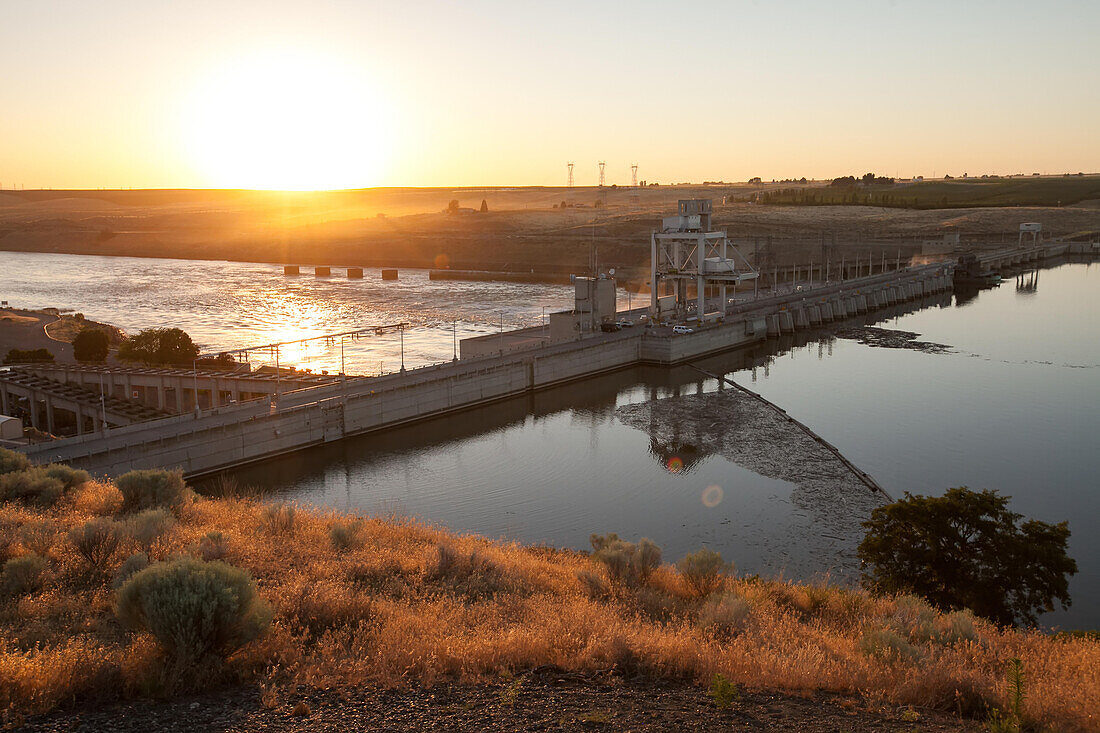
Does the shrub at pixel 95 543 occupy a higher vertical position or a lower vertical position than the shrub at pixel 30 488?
higher

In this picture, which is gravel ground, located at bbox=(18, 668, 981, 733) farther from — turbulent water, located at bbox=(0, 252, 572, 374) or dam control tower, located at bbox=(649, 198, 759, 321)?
dam control tower, located at bbox=(649, 198, 759, 321)

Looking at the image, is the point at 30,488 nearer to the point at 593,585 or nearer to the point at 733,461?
the point at 593,585

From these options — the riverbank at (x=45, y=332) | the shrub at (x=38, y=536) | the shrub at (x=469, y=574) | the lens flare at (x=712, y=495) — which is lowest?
the lens flare at (x=712, y=495)

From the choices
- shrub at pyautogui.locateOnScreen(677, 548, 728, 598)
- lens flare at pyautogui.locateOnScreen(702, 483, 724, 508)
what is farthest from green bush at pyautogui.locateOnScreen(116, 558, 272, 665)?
lens flare at pyautogui.locateOnScreen(702, 483, 724, 508)

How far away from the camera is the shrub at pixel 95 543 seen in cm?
1285

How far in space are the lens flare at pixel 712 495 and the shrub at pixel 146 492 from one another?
53.0 ft

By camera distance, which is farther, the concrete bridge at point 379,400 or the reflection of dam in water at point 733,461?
the concrete bridge at point 379,400

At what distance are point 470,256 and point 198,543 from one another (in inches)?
5782

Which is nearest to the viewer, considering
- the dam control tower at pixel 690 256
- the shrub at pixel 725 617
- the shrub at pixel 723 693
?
the shrub at pixel 723 693

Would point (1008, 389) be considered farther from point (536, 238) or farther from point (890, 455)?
point (536, 238)

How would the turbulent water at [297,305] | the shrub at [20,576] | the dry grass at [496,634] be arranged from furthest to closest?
the turbulent water at [297,305]
the shrub at [20,576]
the dry grass at [496,634]

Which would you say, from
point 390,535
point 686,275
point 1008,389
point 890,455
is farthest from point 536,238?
point 390,535

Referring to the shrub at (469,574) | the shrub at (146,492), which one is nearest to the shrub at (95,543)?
the shrub at (146,492)

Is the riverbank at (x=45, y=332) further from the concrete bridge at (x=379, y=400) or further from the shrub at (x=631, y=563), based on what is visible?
the shrub at (x=631, y=563)
